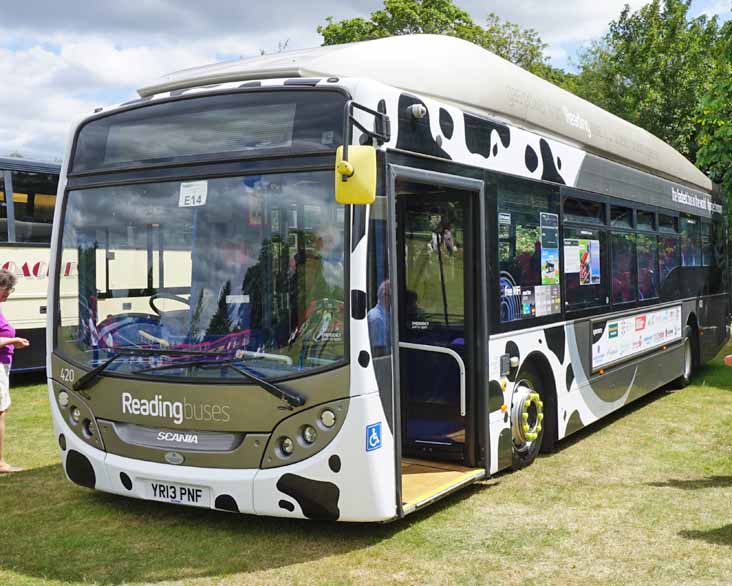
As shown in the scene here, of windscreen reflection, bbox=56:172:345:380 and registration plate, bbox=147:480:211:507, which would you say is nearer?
windscreen reflection, bbox=56:172:345:380

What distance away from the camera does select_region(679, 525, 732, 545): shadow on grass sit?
5.65m

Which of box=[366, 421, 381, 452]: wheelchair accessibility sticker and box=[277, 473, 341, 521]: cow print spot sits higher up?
box=[366, 421, 381, 452]: wheelchair accessibility sticker

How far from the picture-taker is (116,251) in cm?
594

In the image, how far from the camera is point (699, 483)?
7.14 meters

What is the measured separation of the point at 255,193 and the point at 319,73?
3.58 ft

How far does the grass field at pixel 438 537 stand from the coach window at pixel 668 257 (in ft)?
12.1

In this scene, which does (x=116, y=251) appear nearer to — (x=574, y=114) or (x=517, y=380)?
(x=517, y=380)

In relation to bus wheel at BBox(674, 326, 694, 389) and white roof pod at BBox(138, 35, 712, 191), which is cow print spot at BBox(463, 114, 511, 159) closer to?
white roof pod at BBox(138, 35, 712, 191)

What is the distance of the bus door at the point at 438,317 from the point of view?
665 cm

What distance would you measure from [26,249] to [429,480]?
9467 millimetres

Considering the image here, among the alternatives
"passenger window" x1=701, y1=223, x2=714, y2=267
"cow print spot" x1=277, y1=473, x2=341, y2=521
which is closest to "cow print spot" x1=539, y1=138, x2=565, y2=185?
"cow print spot" x1=277, y1=473, x2=341, y2=521

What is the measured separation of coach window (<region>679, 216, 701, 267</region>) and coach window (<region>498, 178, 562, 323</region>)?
4780 millimetres

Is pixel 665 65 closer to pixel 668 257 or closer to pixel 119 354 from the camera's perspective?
A: pixel 668 257

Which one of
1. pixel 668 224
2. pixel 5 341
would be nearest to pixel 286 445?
pixel 5 341
